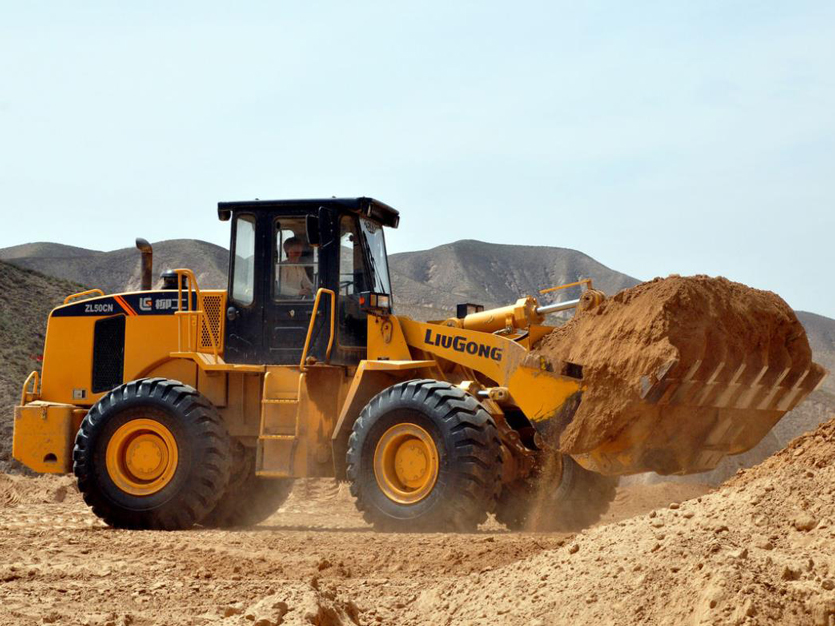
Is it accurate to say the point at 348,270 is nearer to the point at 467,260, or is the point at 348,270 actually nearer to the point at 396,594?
the point at 396,594

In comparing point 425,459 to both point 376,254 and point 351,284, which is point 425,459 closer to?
point 351,284

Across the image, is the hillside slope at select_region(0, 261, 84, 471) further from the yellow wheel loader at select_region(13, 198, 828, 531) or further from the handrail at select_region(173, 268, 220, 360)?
the handrail at select_region(173, 268, 220, 360)

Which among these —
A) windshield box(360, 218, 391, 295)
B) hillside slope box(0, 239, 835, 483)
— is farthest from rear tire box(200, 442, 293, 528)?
hillside slope box(0, 239, 835, 483)

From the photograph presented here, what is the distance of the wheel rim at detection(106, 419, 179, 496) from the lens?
10.7 meters

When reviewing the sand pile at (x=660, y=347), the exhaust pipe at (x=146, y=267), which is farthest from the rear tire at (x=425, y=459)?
the exhaust pipe at (x=146, y=267)

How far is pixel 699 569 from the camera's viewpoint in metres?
5.31

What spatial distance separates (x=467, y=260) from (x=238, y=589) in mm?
106745

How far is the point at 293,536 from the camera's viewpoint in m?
9.80

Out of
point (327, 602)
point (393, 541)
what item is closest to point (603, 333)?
point (393, 541)

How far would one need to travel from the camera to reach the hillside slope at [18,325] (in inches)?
942

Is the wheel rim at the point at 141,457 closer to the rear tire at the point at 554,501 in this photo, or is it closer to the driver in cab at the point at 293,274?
the driver in cab at the point at 293,274

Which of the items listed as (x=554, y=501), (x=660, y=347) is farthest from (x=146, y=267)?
(x=660, y=347)

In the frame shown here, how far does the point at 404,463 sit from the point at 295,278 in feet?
7.80

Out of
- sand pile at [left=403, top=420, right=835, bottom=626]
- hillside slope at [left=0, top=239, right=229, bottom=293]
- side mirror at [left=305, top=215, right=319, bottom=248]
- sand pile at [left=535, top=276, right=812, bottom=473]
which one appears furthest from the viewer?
hillside slope at [left=0, top=239, right=229, bottom=293]
